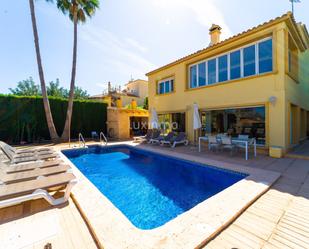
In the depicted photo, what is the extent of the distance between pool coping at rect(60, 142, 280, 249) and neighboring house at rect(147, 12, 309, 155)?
5.87m

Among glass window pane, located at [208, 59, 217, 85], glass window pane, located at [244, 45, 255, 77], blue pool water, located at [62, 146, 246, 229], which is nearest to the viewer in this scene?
blue pool water, located at [62, 146, 246, 229]

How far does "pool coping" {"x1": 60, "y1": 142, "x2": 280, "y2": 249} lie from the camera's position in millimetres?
2645

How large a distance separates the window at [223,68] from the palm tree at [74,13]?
43.9 feet

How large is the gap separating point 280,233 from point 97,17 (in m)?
20.7

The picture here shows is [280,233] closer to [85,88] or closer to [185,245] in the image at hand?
[185,245]

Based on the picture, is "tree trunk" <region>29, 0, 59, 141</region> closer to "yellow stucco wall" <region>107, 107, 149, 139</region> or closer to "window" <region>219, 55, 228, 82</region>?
"yellow stucco wall" <region>107, 107, 149, 139</region>

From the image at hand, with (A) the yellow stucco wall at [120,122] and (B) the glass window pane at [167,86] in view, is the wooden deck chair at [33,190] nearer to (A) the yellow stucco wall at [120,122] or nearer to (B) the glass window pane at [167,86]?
(B) the glass window pane at [167,86]

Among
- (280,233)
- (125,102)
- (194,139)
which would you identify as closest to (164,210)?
(280,233)

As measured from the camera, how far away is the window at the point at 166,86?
15.5 m

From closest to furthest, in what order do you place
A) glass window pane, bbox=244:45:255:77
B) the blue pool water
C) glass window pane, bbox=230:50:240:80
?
the blue pool water < glass window pane, bbox=244:45:255:77 < glass window pane, bbox=230:50:240:80

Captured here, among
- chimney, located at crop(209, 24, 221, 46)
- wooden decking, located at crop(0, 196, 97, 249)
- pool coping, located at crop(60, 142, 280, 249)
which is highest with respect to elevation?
chimney, located at crop(209, 24, 221, 46)

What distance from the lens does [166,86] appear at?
1606cm

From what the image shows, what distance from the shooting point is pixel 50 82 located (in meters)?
37.4

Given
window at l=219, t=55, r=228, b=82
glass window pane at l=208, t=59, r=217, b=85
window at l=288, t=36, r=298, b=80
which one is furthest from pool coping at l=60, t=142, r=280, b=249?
window at l=288, t=36, r=298, b=80
